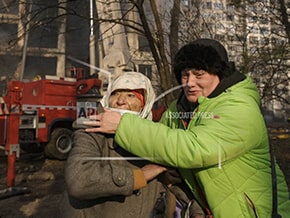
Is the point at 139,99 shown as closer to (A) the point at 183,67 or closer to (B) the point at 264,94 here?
(A) the point at 183,67

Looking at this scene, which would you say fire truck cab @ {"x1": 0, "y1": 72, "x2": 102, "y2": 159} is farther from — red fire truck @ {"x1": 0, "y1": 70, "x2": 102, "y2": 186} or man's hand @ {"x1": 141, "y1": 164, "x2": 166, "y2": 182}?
man's hand @ {"x1": 141, "y1": 164, "x2": 166, "y2": 182}

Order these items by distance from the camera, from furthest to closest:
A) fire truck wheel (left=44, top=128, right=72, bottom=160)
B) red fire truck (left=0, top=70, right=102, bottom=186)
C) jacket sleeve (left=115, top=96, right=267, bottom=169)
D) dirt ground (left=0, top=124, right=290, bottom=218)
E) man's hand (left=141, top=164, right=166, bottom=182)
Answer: fire truck wheel (left=44, top=128, right=72, bottom=160)
red fire truck (left=0, top=70, right=102, bottom=186)
dirt ground (left=0, top=124, right=290, bottom=218)
man's hand (left=141, top=164, right=166, bottom=182)
jacket sleeve (left=115, top=96, right=267, bottom=169)

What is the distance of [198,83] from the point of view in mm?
1165

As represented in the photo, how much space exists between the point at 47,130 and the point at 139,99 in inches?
225

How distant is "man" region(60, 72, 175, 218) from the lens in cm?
99

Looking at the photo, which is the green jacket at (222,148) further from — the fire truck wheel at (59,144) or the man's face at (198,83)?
the fire truck wheel at (59,144)

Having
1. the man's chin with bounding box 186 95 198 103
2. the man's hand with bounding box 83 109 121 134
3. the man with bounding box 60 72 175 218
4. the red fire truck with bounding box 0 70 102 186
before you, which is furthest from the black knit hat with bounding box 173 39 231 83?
the red fire truck with bounding box 0 70 102 186

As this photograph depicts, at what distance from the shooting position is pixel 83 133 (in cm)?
110

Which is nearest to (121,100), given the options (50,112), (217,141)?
(217,141)

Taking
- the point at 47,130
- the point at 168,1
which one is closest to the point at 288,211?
the point at 168,1

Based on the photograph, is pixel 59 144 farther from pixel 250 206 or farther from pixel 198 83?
A: pixel 250 206

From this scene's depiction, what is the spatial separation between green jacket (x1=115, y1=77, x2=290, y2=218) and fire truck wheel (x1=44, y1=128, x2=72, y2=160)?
5.77 metres

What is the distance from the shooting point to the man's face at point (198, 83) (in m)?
Answer: 1.16

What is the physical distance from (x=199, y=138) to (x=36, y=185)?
14.6ft
